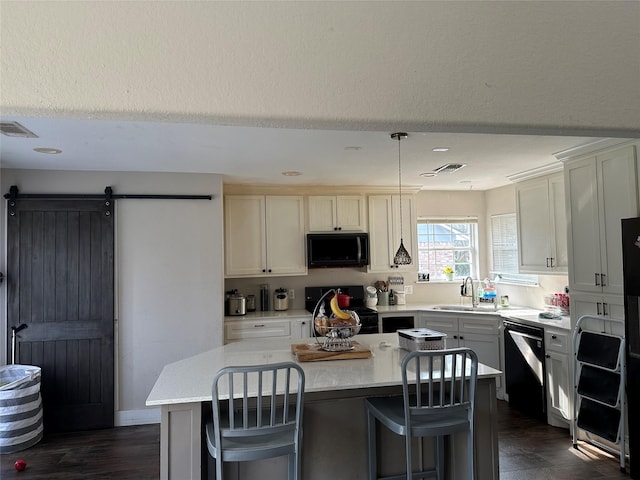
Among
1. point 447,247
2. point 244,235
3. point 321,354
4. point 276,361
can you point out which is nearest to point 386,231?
point 447,247

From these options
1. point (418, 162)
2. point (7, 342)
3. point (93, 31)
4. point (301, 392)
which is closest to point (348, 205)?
point (418, 162)

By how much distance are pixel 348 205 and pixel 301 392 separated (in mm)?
3290

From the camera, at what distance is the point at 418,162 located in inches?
148

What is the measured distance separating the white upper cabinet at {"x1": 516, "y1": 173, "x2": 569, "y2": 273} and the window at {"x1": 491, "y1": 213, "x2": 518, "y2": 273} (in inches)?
15.9

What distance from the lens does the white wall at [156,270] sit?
12.6 feet

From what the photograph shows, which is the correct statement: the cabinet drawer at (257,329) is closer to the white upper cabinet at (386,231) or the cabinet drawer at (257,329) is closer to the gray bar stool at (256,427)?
the white upper cabinet at (386,231)

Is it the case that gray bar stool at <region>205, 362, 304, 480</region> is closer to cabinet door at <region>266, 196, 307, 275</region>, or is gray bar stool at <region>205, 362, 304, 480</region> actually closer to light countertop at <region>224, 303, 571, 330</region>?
light countertop at <region>224, 303, 571, 330</region>

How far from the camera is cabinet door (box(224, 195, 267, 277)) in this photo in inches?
181

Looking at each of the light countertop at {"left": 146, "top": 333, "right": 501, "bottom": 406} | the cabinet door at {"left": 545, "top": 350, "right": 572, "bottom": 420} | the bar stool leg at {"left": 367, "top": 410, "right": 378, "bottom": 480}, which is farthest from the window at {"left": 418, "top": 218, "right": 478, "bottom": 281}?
the bar stool leg at {"left": 367, "top": 410, "right": 378, "bottom": 480}

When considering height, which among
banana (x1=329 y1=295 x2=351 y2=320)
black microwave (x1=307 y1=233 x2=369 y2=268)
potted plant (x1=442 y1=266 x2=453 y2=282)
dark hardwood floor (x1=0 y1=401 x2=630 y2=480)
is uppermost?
black microwave (x1=307 y1=233 x2=369 y2=268)

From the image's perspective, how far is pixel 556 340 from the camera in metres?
A: 3.51

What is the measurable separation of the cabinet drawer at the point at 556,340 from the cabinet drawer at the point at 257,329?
2484 mm

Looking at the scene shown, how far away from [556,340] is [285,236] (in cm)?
289

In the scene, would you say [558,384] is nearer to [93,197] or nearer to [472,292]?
[472,292]
